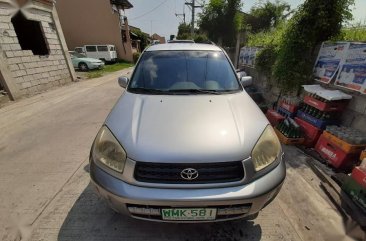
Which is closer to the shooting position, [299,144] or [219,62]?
[219,62]

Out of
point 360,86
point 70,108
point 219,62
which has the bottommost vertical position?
point 70,108

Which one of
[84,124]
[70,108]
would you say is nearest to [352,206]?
[84,124]

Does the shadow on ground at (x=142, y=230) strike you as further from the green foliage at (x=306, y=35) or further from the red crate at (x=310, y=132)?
the green foliage at (x=306, y=35)

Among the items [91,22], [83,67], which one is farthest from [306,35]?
[91,22]

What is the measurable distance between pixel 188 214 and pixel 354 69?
3.67 m

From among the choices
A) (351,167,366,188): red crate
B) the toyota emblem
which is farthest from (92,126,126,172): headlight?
(351,167,366,188): red crate

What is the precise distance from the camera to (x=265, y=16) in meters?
21.0


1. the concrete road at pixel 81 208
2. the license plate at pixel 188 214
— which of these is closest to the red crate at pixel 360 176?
the concrete road at pixel 81 208

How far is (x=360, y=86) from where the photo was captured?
344 centimetres

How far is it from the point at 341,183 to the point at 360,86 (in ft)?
5.19

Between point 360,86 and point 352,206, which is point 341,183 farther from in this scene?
point 360,86

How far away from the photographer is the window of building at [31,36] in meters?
8.89

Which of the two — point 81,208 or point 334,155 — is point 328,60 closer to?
point 334,155

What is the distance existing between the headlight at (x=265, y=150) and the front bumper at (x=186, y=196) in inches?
4.2
